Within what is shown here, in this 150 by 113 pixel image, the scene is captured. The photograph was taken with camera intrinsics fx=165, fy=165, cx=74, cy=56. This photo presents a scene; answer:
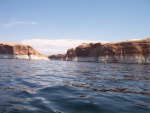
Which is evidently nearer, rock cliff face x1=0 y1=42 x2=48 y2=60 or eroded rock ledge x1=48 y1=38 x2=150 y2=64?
eroded rock ledge x1=48 y1=38 x2=150 y2=64

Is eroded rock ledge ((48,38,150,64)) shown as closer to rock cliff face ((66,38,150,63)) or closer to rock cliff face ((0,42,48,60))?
rock cliff face ((66,38,150,63))

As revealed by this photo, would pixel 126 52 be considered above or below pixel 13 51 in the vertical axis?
below

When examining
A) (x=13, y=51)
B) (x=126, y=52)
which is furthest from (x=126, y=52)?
(x=13, y=51)

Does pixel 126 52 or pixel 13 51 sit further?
pixel 13 51

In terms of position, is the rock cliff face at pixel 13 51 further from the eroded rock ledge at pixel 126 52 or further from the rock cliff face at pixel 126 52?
the eroded rock ledge at pixel 126 52

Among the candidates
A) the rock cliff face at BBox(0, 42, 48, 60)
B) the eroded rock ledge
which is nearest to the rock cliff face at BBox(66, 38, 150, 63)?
the eroded rock ledge

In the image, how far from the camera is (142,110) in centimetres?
655

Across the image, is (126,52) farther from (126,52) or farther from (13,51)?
(13,51)

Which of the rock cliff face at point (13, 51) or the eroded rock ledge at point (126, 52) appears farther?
the rock cliff face at point (13, 51)

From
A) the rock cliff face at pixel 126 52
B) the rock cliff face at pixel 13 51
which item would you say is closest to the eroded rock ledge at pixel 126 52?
the rock cliff face at pixel 126 52

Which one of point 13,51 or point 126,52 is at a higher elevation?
point 13,51

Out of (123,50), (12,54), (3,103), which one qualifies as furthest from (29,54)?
(3,103)

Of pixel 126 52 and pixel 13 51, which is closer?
pixel 126 52

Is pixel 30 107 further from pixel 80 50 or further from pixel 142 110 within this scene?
pixel 80 50
